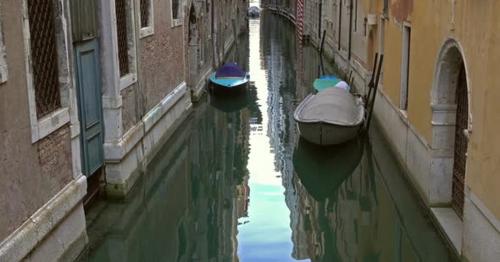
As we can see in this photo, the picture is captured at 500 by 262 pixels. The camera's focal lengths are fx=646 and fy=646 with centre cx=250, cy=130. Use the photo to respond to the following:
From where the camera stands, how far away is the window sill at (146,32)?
29.9ft

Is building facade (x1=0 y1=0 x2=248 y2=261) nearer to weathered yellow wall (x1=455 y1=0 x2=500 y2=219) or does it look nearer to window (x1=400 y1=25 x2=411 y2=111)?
weathered yellow wall (x1=455 y1=0 x2=500 y2=219)

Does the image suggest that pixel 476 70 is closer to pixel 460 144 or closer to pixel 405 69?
pixel 460 144

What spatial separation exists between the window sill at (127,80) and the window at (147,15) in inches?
A: 41.9

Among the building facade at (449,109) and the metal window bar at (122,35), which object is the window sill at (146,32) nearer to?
the metal window bar at (122,35)

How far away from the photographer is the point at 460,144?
6992 mm

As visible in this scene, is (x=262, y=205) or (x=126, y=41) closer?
(x=262, y=205)

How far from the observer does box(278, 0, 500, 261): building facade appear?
205 inches

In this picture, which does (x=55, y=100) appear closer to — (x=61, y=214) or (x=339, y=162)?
(x=61, y=214)

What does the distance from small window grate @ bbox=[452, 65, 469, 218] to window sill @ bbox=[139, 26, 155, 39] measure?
4406 millimetres

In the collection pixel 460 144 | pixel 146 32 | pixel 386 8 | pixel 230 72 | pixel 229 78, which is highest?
pixel 386 8

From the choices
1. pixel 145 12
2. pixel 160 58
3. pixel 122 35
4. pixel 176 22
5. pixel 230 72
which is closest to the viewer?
pixel 122 35

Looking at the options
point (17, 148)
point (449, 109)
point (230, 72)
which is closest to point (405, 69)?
point (449, 109)

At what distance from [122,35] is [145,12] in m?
1.45

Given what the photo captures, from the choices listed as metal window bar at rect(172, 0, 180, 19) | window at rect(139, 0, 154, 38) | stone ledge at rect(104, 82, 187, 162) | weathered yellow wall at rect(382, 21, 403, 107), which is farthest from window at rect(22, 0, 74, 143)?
metal window bar at rect(172, 0, 180, 19)
